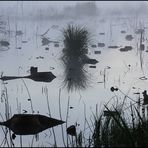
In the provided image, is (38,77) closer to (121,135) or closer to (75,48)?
(75,48)

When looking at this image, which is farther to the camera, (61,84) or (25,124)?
(61,84)

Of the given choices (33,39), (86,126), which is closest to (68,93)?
(86,126)

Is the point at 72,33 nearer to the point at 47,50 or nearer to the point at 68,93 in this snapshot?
the point at 47,50

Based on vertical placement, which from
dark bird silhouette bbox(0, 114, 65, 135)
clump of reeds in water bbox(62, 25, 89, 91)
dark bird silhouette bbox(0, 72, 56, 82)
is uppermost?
clump of reeds in water bbox(62, 25, 89, 91)

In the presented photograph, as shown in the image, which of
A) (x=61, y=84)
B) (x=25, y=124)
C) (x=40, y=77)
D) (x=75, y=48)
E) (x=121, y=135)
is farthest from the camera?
(x=75, y=48)

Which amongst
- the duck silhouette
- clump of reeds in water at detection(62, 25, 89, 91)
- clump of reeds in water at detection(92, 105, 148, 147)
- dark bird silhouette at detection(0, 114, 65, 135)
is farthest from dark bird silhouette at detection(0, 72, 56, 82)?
clump of reeds in water at detection(92, 105, 148, 147)

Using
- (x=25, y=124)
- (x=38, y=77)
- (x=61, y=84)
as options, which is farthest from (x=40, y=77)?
(x=25, y=124)

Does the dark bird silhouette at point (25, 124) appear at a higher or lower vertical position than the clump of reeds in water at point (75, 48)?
lower

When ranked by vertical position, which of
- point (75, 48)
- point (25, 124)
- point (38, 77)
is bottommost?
point (25, 124)

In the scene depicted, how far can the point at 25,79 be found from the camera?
16.3 feet

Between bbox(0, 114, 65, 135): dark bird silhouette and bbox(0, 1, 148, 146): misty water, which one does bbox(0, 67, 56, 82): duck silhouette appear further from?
bbox(0, 114, 65, 135): dark bird silhouette

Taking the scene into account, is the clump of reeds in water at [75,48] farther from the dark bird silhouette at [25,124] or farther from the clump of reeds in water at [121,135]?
the clump of reeds in water at [121,135]

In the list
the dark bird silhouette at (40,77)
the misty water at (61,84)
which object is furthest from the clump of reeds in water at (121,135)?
the dark bird silhouette at (40,77)

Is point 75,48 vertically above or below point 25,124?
above
